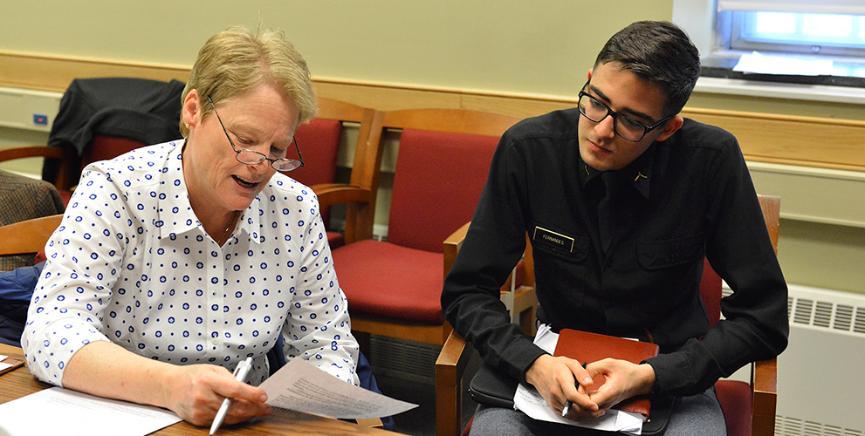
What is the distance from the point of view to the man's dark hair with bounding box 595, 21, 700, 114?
1.83 meters

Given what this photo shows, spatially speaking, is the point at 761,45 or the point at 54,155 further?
the point at 54,155

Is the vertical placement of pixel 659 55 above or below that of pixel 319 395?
above

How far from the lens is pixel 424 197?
335cm

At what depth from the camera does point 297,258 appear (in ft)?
5.83

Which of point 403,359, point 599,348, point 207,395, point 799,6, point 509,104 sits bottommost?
point 403,359

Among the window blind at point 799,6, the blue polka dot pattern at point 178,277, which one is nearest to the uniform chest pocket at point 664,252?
the blue polka dot pattern at point 178,277

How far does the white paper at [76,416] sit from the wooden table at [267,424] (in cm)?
3

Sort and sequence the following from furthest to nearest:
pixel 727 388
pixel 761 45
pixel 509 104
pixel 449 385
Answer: pixel 509 104, pixel 761 45, pixel 727 388, pixel 449 385

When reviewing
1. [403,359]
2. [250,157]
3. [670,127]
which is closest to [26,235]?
[250,157]

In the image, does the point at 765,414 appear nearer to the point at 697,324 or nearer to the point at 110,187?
the point at 697,324

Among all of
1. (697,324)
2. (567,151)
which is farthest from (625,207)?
(697,324)

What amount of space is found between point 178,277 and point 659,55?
40.3 inches

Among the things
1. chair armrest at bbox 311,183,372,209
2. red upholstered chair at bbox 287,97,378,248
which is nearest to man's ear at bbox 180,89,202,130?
chair armrest at bbox 311,183,372,209

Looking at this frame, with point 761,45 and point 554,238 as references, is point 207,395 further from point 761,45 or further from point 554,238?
point 761,45
